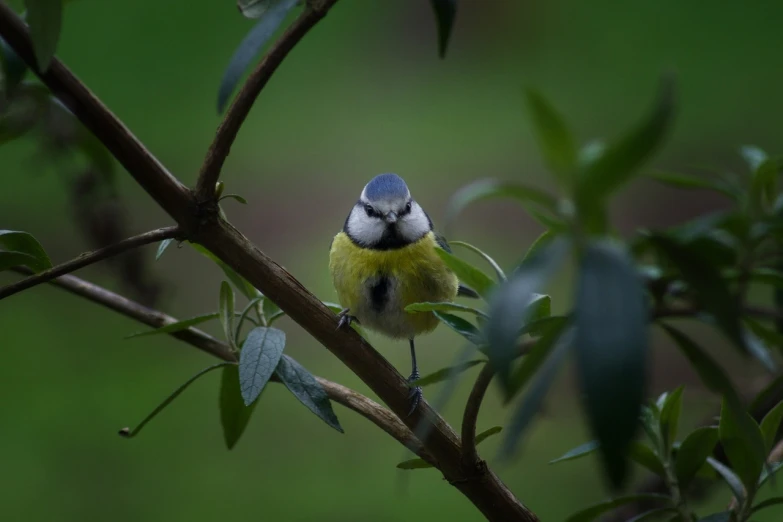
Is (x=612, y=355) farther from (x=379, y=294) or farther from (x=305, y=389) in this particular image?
(x=379, y=294)

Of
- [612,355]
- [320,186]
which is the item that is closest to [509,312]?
[612,355]

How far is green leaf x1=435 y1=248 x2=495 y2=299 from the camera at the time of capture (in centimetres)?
37

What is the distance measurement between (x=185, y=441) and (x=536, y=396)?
4.03ft

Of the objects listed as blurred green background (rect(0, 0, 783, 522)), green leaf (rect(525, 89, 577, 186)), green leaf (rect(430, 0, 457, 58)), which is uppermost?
green leaf (rect(430, 0, 457, 58))

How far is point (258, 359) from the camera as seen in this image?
1.41ft

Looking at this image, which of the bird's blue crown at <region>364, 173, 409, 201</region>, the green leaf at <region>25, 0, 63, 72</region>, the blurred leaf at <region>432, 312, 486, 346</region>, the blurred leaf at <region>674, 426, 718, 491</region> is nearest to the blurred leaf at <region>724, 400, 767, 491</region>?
the blurred leaf at <region>674, 426, 718, 491</region>

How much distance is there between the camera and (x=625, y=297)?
0.73ft

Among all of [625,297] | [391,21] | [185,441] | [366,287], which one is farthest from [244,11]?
[391,21]

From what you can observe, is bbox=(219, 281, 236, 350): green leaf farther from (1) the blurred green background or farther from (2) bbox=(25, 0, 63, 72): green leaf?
(1) the blurred green background

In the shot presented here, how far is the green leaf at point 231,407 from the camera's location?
1.63 feet

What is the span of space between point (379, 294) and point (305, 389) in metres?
0.39

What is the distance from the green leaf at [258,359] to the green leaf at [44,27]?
7.3 inches

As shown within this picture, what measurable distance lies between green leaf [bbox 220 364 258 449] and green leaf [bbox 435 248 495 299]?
0.62 ft

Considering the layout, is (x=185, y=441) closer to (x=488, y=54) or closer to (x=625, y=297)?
(x=488, y=54)
